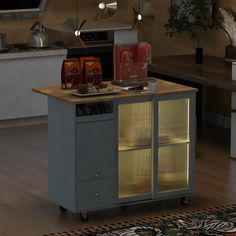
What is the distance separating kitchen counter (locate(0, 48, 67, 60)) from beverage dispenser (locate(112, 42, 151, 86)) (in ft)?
9.62

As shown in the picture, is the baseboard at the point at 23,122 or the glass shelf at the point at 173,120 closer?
the glass shelf at the point at 173,120

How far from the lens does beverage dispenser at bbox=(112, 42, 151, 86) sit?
720 centimetres

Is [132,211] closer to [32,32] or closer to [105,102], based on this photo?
Answer: [105,102]

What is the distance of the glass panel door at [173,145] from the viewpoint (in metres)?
7.07

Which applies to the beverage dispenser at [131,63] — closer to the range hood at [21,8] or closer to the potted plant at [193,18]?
the potted plant at [193,18]

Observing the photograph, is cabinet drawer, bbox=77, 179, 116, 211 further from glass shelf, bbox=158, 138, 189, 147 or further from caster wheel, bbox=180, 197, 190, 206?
caster wheel, bbox=180, 197, 190, 206

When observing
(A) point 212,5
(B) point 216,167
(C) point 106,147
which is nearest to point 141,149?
(C) point 106,147

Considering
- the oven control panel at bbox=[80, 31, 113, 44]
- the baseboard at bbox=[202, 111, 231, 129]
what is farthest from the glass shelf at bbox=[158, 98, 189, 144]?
the oven control panel at bbox=[80, 31, 113, 44]

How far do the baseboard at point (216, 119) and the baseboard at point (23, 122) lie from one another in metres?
1.95

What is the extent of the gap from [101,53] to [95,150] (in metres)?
4.60

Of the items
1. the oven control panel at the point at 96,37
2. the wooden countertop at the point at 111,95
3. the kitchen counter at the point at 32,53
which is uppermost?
the oven control panel at the point at 96,37

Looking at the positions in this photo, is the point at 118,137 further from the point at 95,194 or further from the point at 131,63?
the point at 131,63

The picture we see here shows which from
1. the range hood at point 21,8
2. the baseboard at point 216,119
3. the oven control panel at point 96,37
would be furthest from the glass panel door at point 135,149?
the oven control panel at point 96,37

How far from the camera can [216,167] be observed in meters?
8.44
